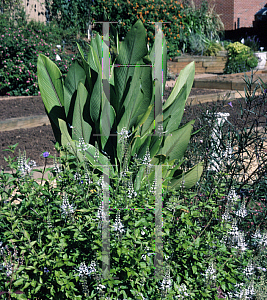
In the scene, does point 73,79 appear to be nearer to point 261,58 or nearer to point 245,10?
point 261,58

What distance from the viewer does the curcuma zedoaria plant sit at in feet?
8.09

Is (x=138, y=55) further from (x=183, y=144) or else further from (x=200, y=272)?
(x=200, y=272)

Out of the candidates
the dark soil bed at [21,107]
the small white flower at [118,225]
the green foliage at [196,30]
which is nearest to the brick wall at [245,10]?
the green foliage at [196,30]

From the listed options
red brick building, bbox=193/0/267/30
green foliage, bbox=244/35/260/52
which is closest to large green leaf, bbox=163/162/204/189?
green foliage, bbox=244/35/260/52

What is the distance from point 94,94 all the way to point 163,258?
123 cm

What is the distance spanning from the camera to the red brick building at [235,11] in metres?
21.8

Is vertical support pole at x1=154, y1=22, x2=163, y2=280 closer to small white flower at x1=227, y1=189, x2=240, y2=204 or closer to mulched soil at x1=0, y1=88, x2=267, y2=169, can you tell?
small white flower at x1=227, y1=189, x2=240, y2=204

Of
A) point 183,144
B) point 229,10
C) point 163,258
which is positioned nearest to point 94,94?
point 183,144

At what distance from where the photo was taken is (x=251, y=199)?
2.59m

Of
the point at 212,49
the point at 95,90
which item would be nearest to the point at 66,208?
the point at 95,90

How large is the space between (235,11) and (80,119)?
22.0m

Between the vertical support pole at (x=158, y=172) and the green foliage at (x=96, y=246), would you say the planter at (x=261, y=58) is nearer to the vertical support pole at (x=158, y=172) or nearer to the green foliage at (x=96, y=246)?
the vertical support pole at (x=158, y=172)

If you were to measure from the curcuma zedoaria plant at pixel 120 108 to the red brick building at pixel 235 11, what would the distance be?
68.7 feet

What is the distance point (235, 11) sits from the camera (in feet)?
71.8
